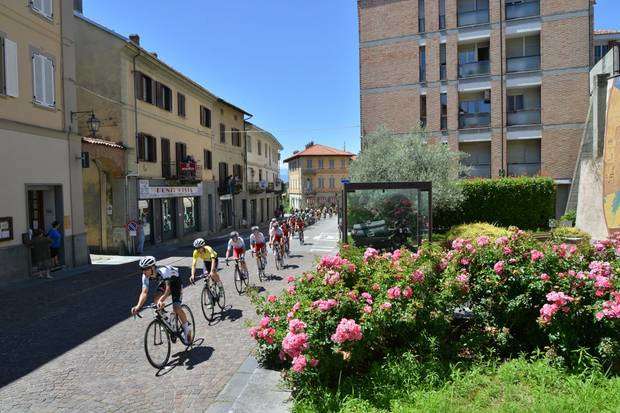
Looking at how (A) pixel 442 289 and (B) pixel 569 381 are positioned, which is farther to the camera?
(A) pixel 442 289

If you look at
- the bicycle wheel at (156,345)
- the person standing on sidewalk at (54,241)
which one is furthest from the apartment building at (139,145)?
the bicycle wheel at (156,345)

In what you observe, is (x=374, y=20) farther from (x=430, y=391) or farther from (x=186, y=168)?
(x=430, y=391)

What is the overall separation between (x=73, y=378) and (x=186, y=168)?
70.8 ft

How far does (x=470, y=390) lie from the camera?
15.4 feet

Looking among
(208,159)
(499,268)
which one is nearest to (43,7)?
(499,268)

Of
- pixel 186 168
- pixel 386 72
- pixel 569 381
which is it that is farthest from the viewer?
pixel 386 72

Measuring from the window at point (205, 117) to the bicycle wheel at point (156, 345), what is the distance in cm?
2577

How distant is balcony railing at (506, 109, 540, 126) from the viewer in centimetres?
2728

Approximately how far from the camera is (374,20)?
1178 inches

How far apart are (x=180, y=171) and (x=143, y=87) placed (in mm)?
5471

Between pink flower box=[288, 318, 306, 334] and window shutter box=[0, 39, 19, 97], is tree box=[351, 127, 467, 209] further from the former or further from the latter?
pink flower box=[288, 318, 306, 334]

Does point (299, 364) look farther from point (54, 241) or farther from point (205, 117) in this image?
point (205, 117)

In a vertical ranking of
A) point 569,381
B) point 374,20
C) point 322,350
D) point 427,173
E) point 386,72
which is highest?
point 374,20

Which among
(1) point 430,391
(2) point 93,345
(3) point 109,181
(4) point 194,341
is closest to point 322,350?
(1) point 430,391
